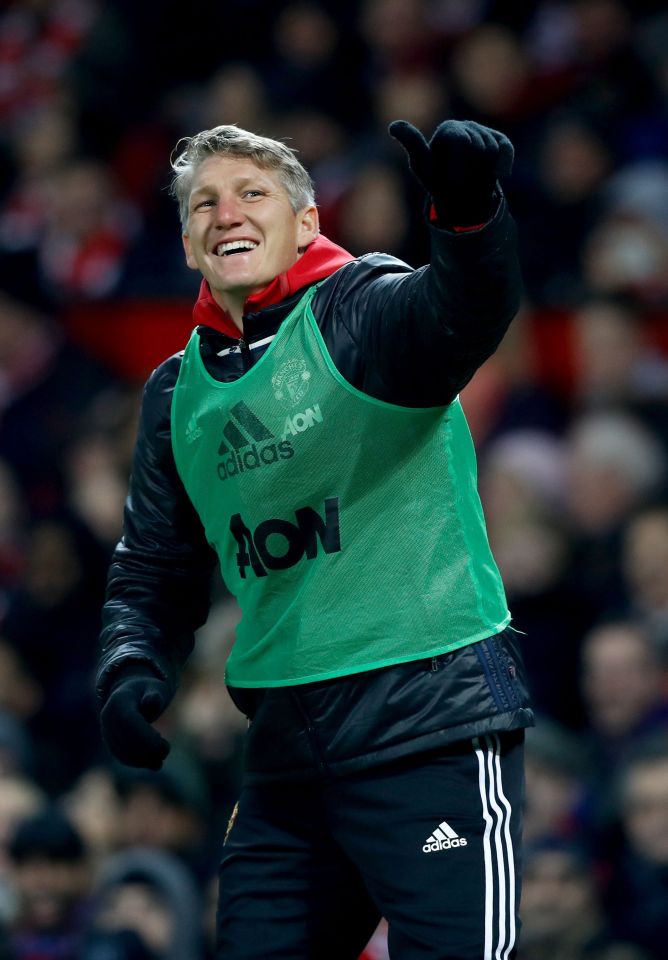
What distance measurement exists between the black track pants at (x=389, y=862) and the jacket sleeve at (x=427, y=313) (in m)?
0.62

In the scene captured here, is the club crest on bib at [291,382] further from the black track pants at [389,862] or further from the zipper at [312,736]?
the black track pants at [389,862]

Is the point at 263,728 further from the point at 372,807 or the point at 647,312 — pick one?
the point at 647,312

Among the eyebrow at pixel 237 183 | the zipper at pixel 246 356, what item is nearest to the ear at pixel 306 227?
the eyebrow at pixel 237 183

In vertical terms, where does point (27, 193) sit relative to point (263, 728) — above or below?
above

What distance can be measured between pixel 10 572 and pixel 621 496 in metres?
2.92

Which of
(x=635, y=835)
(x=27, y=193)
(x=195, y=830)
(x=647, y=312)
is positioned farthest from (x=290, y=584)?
(x=27, y=193)

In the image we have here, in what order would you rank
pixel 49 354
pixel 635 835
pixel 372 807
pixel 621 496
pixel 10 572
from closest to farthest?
pixel 372 807, pixel 635 835, pixel 621 496, pixel 10 572, pixel 49 354

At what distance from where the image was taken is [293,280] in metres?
3.16

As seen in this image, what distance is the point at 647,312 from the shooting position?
6504 millimetres

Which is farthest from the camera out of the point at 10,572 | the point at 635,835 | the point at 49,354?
the point at 49,354

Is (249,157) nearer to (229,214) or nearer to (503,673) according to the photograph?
(229,214)

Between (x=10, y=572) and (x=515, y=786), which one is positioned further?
(x=10, y=572)

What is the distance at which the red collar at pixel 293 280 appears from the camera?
3148 millimetres

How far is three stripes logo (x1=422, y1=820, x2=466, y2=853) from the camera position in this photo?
2938 mm
